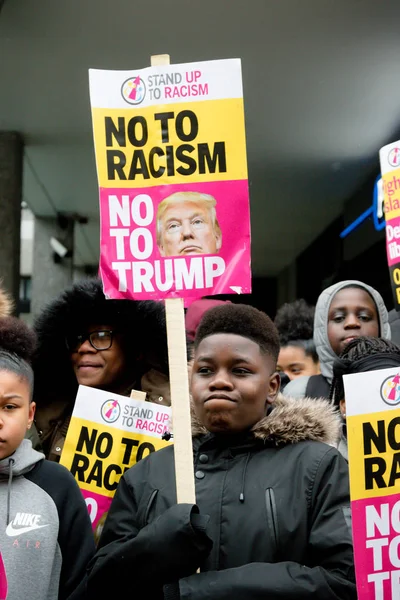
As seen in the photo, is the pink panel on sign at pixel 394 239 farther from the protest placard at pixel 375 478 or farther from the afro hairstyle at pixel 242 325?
the protest placard at pixel 375 478

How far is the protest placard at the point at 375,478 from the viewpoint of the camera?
7.16ft

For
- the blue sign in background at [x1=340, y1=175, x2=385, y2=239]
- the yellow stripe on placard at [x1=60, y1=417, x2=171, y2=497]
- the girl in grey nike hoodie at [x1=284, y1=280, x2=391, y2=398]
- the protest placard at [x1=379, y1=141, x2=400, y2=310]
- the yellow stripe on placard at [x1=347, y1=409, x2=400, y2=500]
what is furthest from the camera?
the blue sign in background at [x1=340, y1=175, x2=385, y2=239]

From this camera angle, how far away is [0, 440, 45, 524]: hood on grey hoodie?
8.00 feet

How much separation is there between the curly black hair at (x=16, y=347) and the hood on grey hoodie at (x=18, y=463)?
214mm

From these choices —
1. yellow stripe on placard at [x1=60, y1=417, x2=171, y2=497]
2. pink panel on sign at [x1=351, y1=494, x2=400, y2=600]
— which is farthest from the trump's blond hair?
pink panel on sign at [x1=351, y1=494, x2=400, y2=600]

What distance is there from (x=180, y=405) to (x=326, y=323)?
1.69m

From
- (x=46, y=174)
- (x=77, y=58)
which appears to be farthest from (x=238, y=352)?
(x=46, y=174)

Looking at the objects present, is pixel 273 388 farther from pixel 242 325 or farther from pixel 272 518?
pixel 272 518

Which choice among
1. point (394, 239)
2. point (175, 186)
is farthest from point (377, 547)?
point (394, 239)

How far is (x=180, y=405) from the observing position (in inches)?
93.7

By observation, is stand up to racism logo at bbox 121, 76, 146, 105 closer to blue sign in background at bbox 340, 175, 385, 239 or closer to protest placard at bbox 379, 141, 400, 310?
protest placard at bbox 379, 141, 400, 310

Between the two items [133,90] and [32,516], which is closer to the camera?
[32,516]

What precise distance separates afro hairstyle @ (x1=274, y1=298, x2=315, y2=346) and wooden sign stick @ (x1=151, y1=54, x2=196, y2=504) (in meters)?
2.68

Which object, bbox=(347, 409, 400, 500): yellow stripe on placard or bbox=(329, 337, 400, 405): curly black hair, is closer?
bbox=(347, 409, 400, 500): yellow stripe on placard
